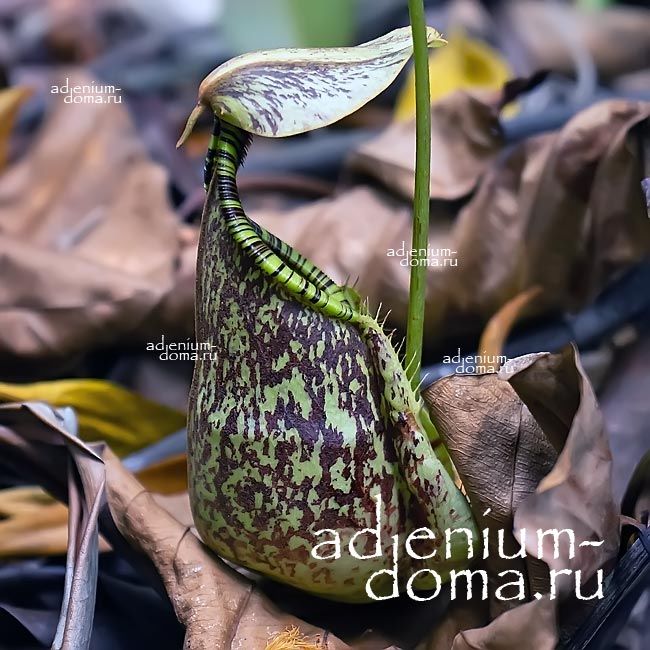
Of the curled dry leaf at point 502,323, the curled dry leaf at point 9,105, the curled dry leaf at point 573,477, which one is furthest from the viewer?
the curled dry leaf at point 9,105

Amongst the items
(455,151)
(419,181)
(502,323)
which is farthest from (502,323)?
(419,181)

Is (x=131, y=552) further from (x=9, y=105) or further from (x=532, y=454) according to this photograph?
(x=9, y=105)

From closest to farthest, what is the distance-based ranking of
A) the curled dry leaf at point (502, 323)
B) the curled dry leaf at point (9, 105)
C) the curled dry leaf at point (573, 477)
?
the curled dry leaf at point (573, 477) < the curled dry leaf at point (502, 323) < the curled dry leaf at point (9, 105)

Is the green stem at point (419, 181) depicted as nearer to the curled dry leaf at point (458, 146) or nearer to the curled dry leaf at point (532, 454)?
the curled dry leaf at point (532, 454)

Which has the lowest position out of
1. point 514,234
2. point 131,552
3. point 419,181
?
point 131,552

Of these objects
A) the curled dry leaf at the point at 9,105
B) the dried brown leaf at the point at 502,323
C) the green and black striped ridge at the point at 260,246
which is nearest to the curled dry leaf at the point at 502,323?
the dried brown leaf at the point at 502,323

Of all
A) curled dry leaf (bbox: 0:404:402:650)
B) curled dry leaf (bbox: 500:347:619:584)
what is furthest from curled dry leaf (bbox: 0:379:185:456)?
curled dry leaf (bbox: 500:347:619:584)

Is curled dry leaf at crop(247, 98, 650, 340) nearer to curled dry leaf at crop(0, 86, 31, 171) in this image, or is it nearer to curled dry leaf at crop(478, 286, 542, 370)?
curled dry leaf at crop(478, 286, 542, 370)
